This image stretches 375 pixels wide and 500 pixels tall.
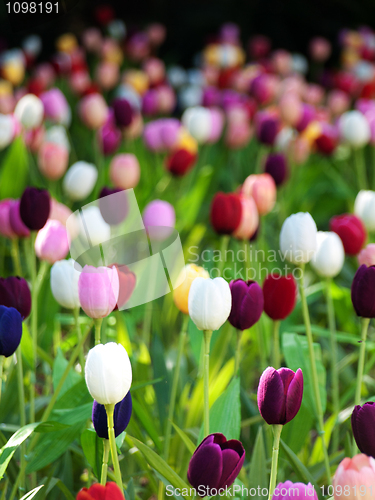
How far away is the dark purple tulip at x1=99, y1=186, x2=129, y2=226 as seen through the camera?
1.13 m

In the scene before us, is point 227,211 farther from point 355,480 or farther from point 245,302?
point 355,480

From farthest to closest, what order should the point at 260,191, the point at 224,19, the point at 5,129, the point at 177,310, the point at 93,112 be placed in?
the point at 224,19
the point at 93,112
the point at 5,129
the point at 177,310
the point at 260,191

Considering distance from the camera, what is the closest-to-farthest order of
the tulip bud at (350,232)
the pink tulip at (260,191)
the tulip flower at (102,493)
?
the tulip flower at (102,493) → the tulip bud at (350,232) → the pink tulip at (260,191)

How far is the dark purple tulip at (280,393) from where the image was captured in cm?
60

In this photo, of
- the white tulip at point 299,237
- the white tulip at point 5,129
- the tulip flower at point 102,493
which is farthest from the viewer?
the white tulip at point 5,129

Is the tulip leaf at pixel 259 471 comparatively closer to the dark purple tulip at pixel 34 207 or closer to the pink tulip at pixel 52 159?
the dark purple tulip at pixel 34 207

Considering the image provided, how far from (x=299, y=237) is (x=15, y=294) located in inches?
16.0

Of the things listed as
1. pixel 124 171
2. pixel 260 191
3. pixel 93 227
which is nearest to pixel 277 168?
pixel 260 191

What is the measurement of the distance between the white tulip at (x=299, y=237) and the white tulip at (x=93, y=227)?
1.12ft

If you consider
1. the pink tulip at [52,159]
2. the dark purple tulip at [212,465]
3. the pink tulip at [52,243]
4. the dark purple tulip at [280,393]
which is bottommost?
the dark purple tulip at [212,465]

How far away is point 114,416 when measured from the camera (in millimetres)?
634

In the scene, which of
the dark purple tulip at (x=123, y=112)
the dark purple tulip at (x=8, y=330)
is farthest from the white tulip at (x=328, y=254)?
the dark purple tulip at (x=123, y=112)

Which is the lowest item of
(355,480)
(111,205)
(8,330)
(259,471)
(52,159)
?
(259,471)

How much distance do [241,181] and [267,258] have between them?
0.78 metres
